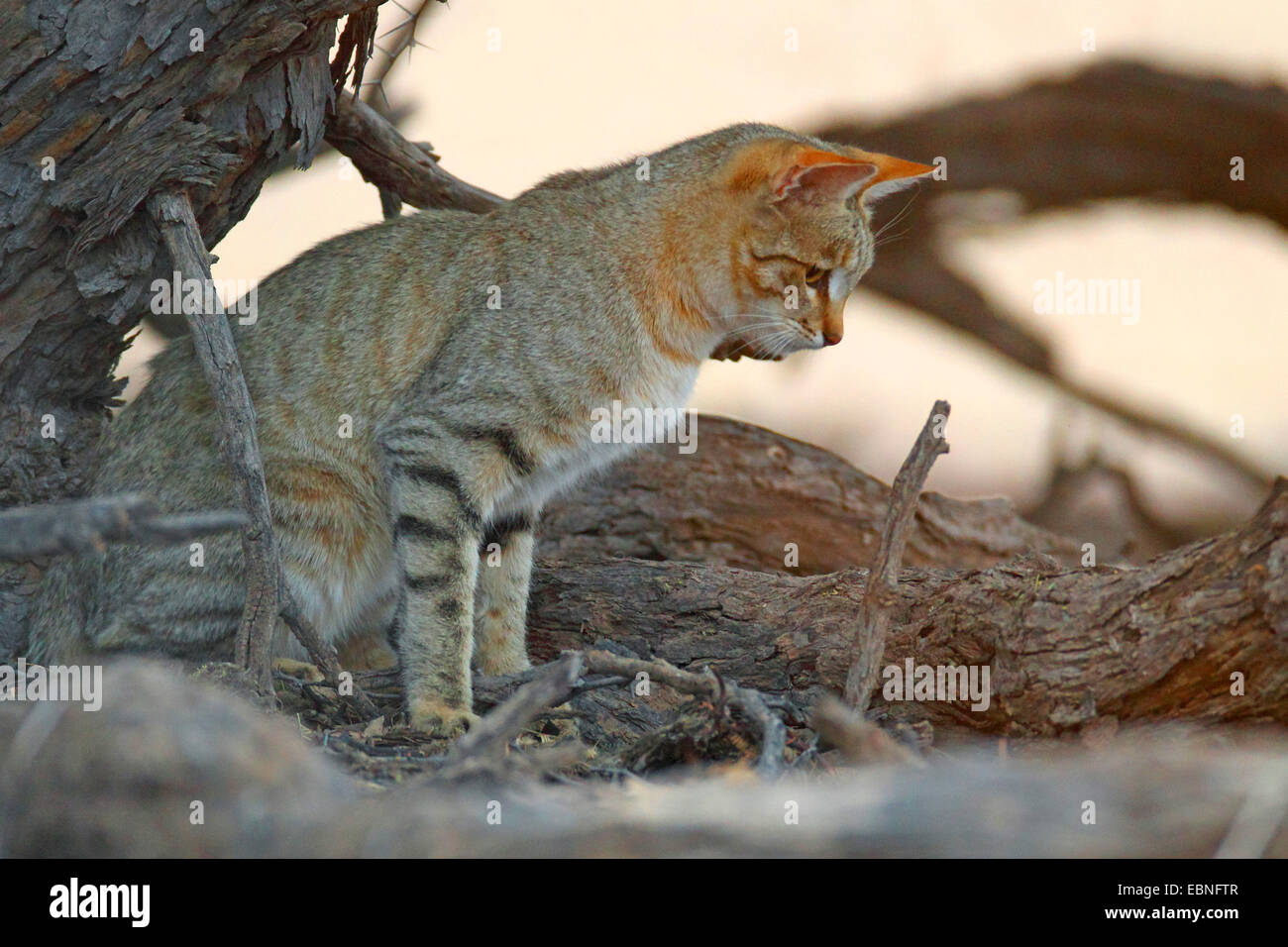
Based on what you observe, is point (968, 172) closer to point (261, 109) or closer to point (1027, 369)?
point (1027, 369)

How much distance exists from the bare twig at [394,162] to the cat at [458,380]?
0.66 metres

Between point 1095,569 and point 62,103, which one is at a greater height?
point 62,103

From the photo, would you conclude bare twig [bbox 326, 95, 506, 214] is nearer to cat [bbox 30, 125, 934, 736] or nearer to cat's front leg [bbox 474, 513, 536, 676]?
cat [bbox 30, 125, 934, 736]

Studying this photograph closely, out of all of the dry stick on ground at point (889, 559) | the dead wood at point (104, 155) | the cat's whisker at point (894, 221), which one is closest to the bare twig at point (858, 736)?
the dry stick on ground at point (889, 559)

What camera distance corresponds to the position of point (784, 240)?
179 inches

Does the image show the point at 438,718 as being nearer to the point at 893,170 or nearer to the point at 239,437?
the point at 239,437

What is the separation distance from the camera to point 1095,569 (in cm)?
350

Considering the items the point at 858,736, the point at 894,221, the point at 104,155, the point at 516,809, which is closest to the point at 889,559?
the point at 858,736

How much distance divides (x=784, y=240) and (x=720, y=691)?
2.16 metres

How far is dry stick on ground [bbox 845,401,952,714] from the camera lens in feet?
Result: 10.6

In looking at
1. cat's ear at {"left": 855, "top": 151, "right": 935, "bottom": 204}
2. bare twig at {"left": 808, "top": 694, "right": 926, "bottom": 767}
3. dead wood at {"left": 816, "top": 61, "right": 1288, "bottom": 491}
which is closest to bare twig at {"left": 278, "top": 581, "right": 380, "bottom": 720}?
bare twig at {"left": 808, "top": 694, "right": 926, "bottom": 767}

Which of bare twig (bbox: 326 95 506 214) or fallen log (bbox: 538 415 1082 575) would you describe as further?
fallen log (bbox: 538 415 1082 575)
